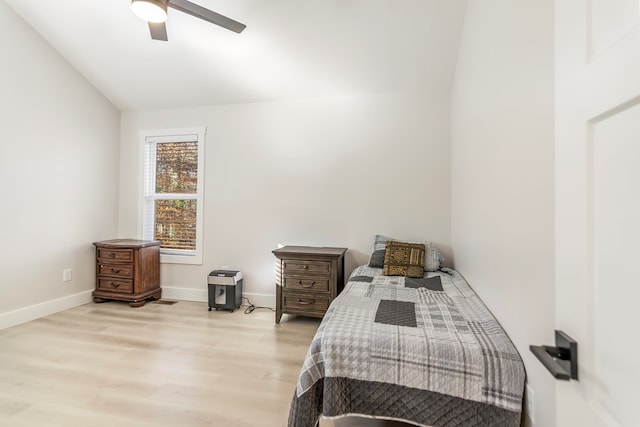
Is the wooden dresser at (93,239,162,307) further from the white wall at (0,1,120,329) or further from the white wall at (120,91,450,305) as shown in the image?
the white wall at (120,91,450,305)

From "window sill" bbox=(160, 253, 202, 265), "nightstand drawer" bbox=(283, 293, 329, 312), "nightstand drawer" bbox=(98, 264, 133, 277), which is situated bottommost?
"nightstand drawer" bbox=(283, 293, 329, 312)

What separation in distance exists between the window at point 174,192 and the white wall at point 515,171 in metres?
3.10

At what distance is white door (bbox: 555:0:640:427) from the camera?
45 cm

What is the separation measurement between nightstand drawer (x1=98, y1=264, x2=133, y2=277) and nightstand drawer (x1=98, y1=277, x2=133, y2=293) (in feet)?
0.23

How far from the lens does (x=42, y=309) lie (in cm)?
308

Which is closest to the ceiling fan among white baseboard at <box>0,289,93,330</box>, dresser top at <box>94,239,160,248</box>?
dresser top at <box>94,239,160,248</box>

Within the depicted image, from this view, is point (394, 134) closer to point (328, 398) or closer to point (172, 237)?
point (328, 398)

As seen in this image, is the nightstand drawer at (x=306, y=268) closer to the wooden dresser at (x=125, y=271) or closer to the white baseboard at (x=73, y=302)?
the white baseboard at (x=73, y=302)

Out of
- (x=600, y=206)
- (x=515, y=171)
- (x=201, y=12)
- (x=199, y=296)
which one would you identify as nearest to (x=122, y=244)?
(x=199, y=296)

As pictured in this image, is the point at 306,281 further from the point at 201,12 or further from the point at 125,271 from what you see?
the point at 201,12

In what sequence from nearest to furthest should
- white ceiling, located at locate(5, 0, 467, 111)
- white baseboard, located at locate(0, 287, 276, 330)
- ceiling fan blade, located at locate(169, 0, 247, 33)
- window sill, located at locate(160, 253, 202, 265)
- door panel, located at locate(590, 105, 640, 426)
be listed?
door panel, located at locate(590, 105, 640, 426) → ceiling fan blade, located at locate(169, 0, 247, 33) → white ceiling, located at locate(5, 0, 467, 111) → white baseboard, located at locate(0, 287, 276, 330) → window sill, located at locate(160, 253, 202, 265)

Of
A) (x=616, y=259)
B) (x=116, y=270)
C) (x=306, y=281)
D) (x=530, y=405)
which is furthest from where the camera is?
(x=116, y=270)

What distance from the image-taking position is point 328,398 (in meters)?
1.35

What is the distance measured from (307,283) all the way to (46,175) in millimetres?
3015
